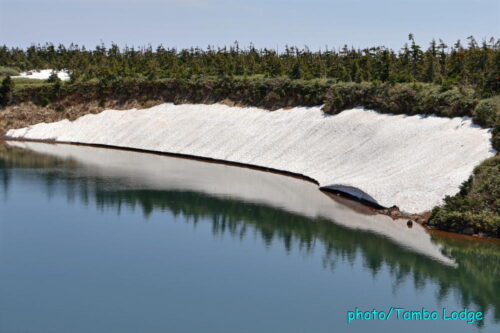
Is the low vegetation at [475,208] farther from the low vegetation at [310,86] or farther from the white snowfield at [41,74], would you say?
the white snowfield at [41,74]

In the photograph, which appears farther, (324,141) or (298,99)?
(298,99)

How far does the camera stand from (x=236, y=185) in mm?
74938

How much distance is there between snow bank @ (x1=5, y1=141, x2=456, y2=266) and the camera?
53.3m

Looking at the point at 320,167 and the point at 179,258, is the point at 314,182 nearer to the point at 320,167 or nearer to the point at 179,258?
the point at 320,167

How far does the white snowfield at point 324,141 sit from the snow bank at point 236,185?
2.98 meters

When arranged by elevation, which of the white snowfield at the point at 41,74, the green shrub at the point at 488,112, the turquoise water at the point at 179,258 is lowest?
the turquoise water at the point at 179,258

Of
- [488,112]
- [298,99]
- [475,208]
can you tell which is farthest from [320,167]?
[475,208]

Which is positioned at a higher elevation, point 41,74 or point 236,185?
point 41,74

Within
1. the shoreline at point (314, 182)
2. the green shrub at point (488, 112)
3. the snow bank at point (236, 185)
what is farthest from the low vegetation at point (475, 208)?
the green shrub at point (488, 112)

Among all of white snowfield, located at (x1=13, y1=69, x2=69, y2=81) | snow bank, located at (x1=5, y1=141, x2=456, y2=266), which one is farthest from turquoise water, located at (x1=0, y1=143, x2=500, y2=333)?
white snowfield, located at (x1=13, y1=69, x2=69, y2=81)

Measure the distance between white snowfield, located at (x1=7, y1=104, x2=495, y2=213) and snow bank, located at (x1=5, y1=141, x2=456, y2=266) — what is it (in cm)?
298

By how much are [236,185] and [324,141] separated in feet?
55.2

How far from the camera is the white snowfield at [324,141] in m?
60.0

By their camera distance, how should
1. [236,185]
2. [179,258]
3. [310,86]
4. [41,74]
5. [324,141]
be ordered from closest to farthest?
1. [179,258]
2. [236,185]
3. [324,141]
4. [310,86]
5. [41,74]
